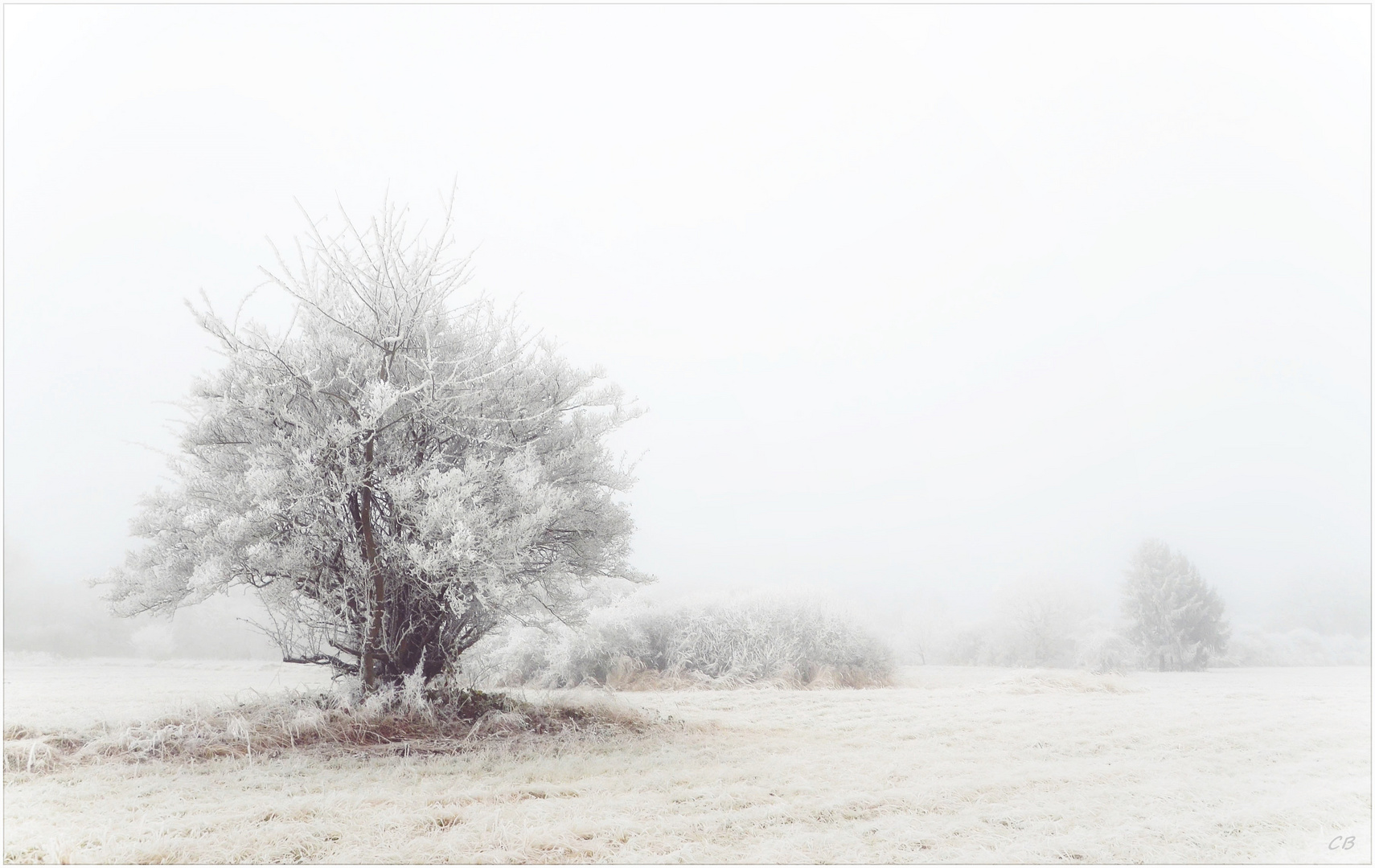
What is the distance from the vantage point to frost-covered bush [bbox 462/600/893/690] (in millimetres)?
12336

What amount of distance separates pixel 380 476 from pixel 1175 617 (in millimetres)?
16535

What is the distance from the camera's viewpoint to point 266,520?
536cm

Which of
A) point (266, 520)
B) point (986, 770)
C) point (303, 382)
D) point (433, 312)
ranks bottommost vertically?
point (986, 770)

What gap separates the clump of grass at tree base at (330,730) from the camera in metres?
4.51

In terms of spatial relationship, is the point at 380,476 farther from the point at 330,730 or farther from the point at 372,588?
the point at 330,730

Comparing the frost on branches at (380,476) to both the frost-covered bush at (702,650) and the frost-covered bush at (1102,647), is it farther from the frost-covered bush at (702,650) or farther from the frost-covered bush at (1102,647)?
the frost-covered bush at (1102,647)

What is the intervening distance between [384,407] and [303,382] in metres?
1.16

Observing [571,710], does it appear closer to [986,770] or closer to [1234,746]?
[986,770]

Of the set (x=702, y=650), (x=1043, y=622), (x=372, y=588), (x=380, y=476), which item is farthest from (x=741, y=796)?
(x=1043, y=622)

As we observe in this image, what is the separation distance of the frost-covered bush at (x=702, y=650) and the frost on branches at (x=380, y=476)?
6.30 metres

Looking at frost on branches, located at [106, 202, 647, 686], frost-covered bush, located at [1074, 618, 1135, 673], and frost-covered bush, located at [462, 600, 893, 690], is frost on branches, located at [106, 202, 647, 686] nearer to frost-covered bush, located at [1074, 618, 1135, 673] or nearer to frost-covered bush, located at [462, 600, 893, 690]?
frost-covered bush, located at [462, 600, 893, 690]

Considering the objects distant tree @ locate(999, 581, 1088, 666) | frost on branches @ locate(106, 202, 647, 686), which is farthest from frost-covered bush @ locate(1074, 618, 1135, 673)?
frost on branches @ locate(106, 202, 647, 686)

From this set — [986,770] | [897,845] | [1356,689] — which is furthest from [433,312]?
[1356,689]

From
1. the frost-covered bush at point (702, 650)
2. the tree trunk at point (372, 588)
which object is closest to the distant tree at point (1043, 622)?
the frost-covered bush at point (702, 650)
